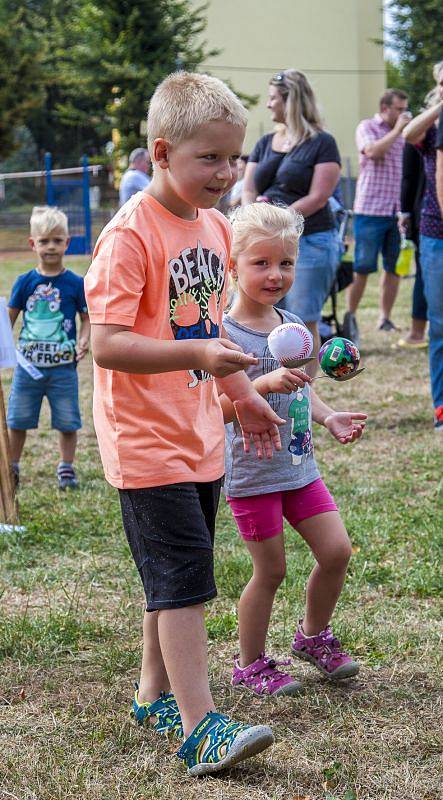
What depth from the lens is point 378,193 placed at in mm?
9516

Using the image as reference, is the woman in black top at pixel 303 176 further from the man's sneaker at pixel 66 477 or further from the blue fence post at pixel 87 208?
the blue fence post at pixel 87 208

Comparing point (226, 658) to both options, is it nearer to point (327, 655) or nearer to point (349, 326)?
point (327, 655)

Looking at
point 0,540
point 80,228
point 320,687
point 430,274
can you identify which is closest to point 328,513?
point 320,687

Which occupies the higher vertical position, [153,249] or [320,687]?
[153,249]

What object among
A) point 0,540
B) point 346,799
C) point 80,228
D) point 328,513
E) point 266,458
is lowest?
point 80,228

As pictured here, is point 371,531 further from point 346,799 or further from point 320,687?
point 346,799

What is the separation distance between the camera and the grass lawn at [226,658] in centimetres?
257

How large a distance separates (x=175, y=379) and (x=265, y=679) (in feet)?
3.40

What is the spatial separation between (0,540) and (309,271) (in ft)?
9.17

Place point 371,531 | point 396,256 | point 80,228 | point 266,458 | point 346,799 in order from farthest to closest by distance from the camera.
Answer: point 80,228, point 396,256, point 371,531, point 266,458, point 346,799

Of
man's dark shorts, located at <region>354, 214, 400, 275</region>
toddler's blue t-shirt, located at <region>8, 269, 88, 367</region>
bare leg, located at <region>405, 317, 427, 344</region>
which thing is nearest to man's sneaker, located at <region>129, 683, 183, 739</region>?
toddler's blue t-shirt, located at <region>8, 269, 88, 367</region>

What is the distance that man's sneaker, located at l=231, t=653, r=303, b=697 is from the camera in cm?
307

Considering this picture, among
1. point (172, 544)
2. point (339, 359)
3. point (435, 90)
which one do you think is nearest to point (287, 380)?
point (339, 359)

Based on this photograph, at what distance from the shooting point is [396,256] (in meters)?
9.80
